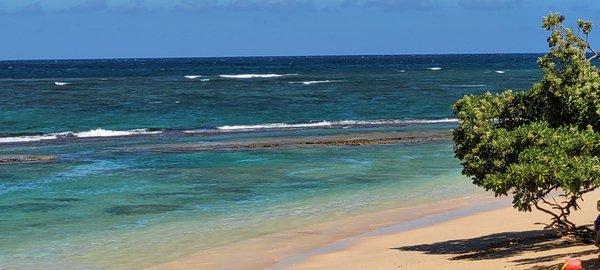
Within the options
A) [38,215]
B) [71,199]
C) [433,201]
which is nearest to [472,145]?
[433,201]

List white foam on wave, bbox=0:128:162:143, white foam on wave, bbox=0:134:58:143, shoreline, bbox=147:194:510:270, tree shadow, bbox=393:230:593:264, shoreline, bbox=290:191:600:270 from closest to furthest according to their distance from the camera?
shoreline, bbox=290:191:600:270 → tree shadow, bbox=393:230:593:264 → shoreline, bbox=147:194:510:270 → white foam on wave, bbox=0:134:58:143 → white foam on wave, bbox=0:128:162:143

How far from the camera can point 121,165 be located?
1128 inches

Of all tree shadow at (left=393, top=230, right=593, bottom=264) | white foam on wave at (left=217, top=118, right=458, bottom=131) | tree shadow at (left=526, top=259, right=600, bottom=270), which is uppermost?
tree shadow at (left=526, top=259, right=600, bottom=270)

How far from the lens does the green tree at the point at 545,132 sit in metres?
12.1

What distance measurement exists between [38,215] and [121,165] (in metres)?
8.83

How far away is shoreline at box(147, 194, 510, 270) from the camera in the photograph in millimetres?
14828

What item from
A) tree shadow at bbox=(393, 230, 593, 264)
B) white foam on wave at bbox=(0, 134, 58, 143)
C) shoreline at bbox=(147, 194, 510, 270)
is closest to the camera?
tree shadow at bbox=(393, 230, 593, 264)

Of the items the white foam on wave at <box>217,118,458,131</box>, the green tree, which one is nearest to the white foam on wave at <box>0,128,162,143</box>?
the white foam on wave at <box>217,118,458,131</box>

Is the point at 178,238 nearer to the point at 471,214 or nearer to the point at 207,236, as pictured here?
the point at 207,236

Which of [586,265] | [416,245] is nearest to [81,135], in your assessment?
[416,245]

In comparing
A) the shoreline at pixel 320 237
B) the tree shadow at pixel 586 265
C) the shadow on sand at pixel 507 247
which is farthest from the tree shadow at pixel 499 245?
the shoreline at pixel 320 237

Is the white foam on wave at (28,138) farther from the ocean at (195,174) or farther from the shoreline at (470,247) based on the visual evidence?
the shoreline at (470,247)

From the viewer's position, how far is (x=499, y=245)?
48.3ft

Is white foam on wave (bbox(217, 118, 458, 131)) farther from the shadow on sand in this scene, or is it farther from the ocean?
the shadow on sand
